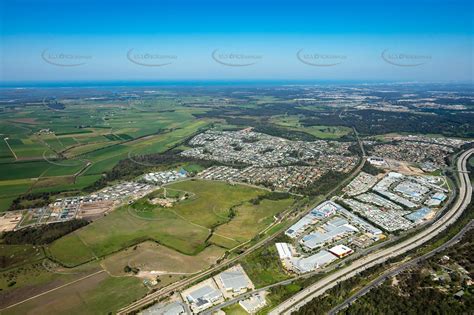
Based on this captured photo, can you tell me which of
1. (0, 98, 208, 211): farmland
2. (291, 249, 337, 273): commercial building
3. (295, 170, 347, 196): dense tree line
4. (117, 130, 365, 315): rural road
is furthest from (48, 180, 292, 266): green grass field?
(0, 98, 208, 211): farmland

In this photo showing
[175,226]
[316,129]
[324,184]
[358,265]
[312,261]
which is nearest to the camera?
[358,265]

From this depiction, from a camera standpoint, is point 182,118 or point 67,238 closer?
point 67,238

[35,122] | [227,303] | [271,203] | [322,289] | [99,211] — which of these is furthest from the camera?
[35,122]

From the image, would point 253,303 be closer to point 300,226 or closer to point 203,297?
point 203,297

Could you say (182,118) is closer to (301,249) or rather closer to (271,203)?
(271,203)

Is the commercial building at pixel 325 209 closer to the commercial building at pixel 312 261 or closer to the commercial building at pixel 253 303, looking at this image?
the commercial building at pixel 312 261

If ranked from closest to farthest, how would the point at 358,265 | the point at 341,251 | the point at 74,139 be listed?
the point at 358,265 < the point at 341,251 < the point at 74,139

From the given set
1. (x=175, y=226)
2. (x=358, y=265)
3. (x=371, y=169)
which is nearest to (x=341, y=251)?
(x=358, y=265)

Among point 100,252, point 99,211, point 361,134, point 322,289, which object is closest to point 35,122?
point 99,211
